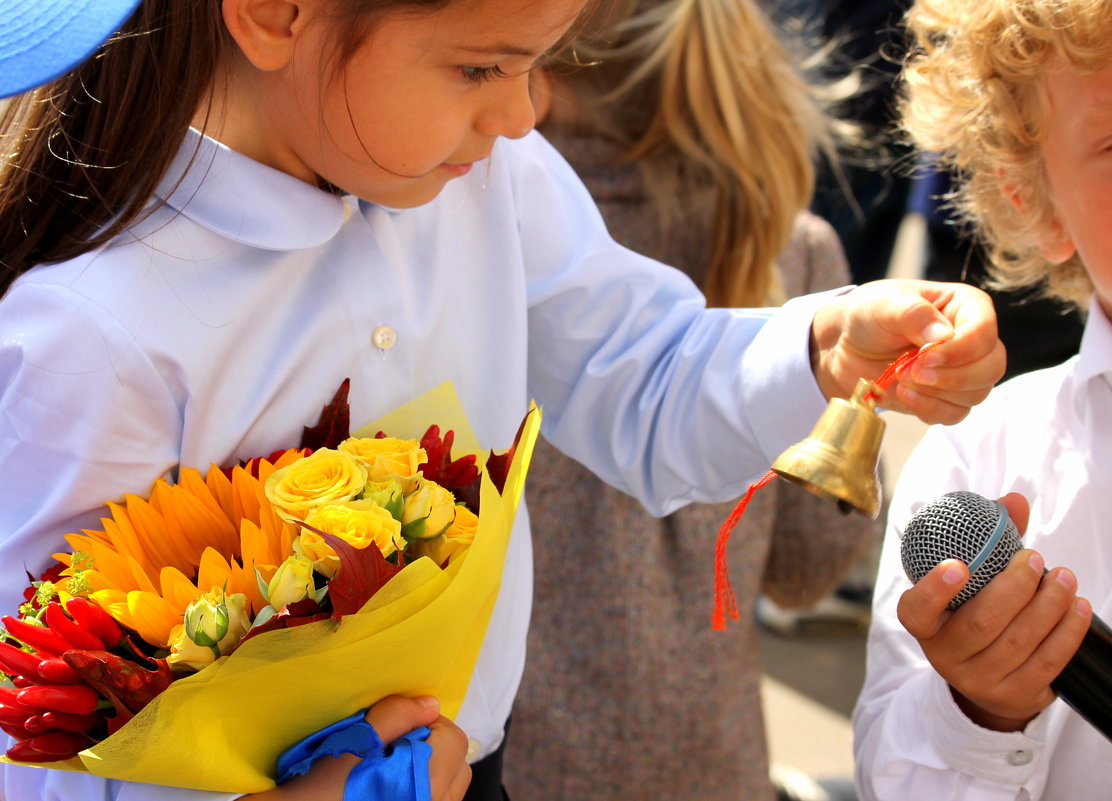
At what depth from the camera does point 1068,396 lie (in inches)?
62.4

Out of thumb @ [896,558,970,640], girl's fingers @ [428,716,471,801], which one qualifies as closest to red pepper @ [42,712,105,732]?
girl's fingers @ [428,716,471,801]

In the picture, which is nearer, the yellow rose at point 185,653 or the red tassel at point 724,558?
the yellow rose at point 185,653

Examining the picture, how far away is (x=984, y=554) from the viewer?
1.21 m

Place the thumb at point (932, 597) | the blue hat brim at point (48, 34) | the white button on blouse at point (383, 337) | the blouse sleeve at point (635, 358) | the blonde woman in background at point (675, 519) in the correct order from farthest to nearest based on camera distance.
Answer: the blonde woman in background at point (675, 519)
the blouse sleeve at point (635, 358)
the white button on blouse at point (383, 337)
the thumb at point (932, 597)
the blue hat brim at point (48, 34)

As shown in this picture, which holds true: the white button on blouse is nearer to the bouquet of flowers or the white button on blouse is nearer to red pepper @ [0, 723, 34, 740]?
the bouquet of flowers

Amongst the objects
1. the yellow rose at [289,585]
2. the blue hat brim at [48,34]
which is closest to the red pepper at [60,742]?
the yellow rose at [289,585]

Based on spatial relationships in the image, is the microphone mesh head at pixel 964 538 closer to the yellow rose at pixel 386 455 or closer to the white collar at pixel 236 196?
the yellow rose at pixel 386 455

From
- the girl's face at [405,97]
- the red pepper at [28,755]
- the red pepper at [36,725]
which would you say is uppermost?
the girl's face at [405,97]

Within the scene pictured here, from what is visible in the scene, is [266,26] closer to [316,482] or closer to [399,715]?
[316,482]

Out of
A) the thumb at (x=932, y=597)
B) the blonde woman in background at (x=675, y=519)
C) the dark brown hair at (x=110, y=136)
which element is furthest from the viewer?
the blonde woman in background at (x=675, y=519)

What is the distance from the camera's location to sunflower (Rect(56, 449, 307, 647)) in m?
1.16

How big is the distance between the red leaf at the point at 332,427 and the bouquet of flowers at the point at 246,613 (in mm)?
71

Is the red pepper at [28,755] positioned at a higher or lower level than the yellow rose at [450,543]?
lower

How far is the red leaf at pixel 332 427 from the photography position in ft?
4.47
